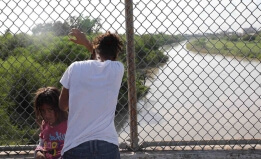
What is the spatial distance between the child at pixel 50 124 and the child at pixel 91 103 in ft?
0.70

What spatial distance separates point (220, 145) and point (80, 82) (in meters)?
1.49

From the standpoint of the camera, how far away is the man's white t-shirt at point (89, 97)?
214 centimetres

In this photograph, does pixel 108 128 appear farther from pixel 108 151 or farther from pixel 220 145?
pixel 220 145

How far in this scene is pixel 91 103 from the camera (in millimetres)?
2158

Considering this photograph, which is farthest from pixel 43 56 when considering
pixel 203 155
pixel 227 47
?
pixel 203 155

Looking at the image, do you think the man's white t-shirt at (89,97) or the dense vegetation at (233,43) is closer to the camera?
the man's white t-shirt at (89,97)

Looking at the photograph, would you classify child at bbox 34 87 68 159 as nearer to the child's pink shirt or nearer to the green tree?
the child's pink shirt

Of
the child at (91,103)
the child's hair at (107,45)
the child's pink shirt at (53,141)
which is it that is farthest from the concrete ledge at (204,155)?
the child's hair at (107,45)

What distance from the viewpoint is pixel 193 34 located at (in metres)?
3.23

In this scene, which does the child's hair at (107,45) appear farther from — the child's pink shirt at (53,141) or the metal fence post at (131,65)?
the metal fence post at (131,65)

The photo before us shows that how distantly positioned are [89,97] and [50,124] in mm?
441

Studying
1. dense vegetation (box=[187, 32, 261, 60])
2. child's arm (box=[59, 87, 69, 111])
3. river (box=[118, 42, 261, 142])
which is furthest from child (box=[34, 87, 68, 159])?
dense vegetation (box=[187, 32, 261, 60])

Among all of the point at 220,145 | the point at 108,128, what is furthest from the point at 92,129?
the point at 220,145

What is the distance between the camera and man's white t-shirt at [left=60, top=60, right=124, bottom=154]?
84.1 inches
